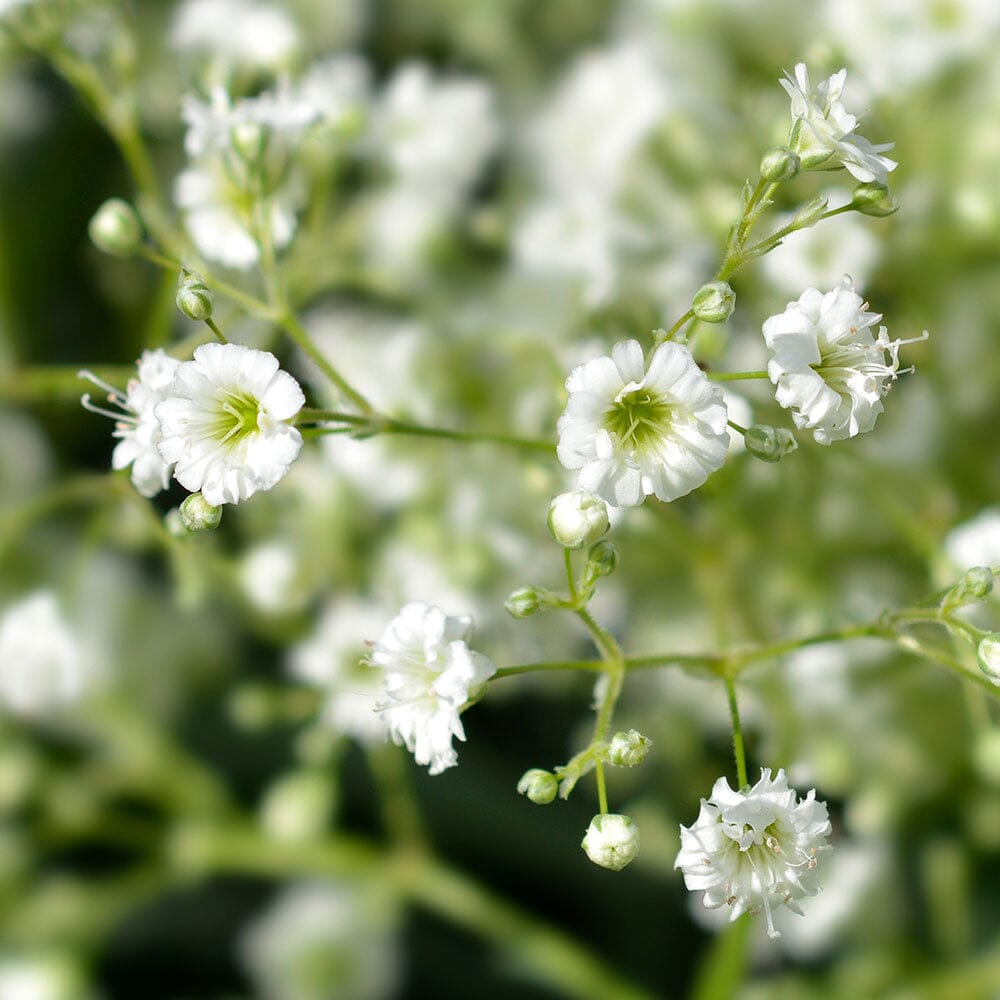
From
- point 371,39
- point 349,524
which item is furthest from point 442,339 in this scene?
point 371,39

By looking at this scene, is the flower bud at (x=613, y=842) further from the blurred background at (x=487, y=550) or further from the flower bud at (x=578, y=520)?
the blurred background at (x=487, y=550)

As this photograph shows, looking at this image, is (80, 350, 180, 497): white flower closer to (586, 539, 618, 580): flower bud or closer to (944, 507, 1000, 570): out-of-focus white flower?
(586, 539, 618, 580): flower bud

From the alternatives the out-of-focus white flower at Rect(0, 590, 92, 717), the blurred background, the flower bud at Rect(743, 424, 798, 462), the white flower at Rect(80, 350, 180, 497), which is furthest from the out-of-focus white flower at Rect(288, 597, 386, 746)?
the flower bud at Rect(743, 424, 798, 462)

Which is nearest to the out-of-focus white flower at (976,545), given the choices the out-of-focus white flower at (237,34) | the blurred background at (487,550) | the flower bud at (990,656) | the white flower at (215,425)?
the blurred background at (487,550)

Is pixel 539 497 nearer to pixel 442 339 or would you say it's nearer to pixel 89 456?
pixel 442 339

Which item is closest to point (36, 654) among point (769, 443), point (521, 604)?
point (521, 604)

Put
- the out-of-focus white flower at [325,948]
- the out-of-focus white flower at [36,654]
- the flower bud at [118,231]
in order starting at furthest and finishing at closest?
the out-of-focus white flower at [325,948], the out-of-focus white flower at [36,654], the flower bud at [118,231]
